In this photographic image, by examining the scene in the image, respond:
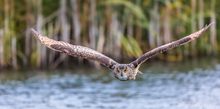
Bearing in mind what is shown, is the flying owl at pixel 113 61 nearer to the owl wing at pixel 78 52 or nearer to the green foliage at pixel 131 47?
the owl wing at pixel 78 52

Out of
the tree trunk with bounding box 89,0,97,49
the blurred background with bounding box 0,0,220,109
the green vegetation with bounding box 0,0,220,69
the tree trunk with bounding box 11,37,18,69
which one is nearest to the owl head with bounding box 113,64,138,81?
the blurred background with bounding box 0,0,220,109

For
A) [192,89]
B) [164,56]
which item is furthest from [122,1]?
[192,89]

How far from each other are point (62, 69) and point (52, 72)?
3.54ft

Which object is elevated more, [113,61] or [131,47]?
[131,47]

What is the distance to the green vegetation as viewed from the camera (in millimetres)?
38781

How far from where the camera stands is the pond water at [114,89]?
97.5ft

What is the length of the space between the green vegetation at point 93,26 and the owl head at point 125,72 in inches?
709

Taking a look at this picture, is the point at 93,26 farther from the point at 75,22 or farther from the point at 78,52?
the point at 78,52

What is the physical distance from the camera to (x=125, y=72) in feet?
64.4

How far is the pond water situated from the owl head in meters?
8.90

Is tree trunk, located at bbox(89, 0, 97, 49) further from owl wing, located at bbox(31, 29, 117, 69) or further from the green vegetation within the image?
owl wing, located at bbox(31, 29, 117, 69)

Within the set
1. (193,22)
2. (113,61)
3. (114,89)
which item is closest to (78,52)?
(113,61)

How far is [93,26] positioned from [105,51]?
1339 mm

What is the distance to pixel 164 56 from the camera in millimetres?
42906
